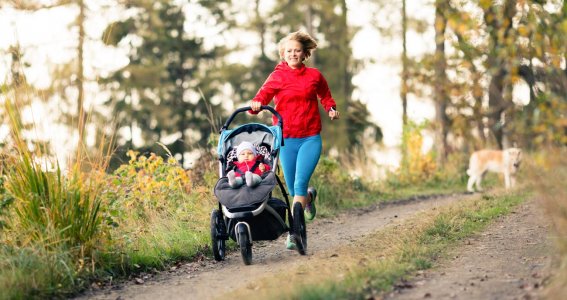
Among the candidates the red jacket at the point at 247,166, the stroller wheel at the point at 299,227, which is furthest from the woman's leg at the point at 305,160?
the red jacket at the point at 247,166

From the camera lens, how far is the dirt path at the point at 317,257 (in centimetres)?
616

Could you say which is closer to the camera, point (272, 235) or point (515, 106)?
point (272, 235)

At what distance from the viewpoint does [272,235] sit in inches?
303

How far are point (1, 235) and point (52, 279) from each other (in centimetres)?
72

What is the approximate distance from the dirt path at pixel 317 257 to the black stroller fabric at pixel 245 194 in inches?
25.4

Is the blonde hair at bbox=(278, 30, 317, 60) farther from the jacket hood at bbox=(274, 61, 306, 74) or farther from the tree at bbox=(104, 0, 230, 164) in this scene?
the tree at bbox=(104, 0, 230, 164)

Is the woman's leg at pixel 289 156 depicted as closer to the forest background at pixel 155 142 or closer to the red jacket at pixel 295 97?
the red jacket at pixel 295 97

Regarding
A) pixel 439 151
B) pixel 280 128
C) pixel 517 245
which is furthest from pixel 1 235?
pixel 439 151

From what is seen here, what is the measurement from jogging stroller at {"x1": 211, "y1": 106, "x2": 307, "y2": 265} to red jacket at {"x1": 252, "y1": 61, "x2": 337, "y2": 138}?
200 millimetres

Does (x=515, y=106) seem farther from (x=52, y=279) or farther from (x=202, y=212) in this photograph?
(x=52, y=279)

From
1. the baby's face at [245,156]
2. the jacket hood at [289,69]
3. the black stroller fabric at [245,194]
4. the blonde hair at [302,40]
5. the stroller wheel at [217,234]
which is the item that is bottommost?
the stroller wheel at [217,234]

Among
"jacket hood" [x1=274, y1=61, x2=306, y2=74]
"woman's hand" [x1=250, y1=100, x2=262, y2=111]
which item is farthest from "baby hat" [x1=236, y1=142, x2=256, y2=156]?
"jacket hood" [x1=274, y1=61, x2=306, y2=74]

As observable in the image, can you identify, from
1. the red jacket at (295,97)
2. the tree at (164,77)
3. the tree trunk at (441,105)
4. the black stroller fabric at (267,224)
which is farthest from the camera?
the tree at (164,77)

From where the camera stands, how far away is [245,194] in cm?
737
